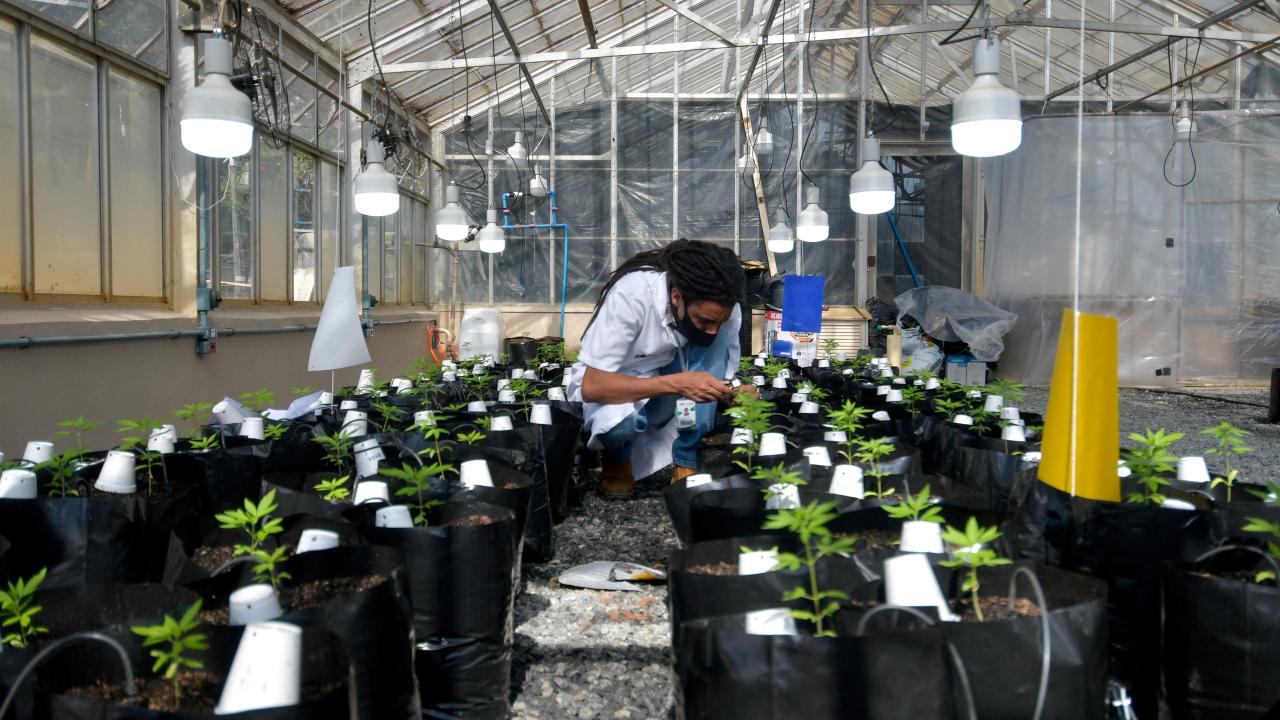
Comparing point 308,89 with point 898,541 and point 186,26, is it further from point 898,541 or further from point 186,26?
point 898,541

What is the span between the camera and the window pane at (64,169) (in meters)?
4.36

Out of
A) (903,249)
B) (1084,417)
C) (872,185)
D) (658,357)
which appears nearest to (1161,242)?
(903,249)

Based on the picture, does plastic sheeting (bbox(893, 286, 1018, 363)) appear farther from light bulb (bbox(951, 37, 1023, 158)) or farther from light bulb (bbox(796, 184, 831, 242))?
light bulb (bbox(951, 37, 1023, 158))

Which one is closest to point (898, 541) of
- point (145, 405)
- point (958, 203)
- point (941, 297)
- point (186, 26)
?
point (145, 405)

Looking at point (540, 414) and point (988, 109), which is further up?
point (988, 109)

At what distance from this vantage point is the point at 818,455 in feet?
8.29

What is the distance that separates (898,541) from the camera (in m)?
1.74

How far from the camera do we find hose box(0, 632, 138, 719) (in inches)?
38.8

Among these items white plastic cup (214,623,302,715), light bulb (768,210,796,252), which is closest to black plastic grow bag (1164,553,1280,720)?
white plastic cup (214,623,302,715)

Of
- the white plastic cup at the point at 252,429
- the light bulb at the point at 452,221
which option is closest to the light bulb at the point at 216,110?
the white plastic cup at the point at 252,429

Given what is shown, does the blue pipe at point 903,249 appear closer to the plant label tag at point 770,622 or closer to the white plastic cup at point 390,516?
the white plastic cup at point 390,516

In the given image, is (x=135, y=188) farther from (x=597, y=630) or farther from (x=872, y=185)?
(x=597, y=630)

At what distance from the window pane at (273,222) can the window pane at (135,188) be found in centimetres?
149

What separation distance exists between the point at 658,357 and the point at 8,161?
3.14 m
